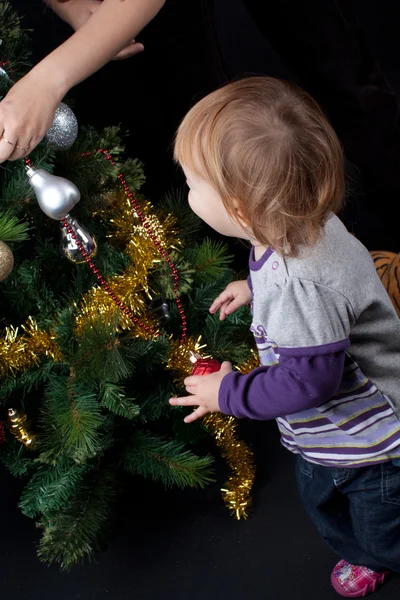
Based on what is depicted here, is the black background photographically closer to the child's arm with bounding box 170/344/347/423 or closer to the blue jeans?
the blue jeans

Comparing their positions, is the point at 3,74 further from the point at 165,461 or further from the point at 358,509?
the point at 358,509

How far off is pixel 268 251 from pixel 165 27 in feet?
1.88

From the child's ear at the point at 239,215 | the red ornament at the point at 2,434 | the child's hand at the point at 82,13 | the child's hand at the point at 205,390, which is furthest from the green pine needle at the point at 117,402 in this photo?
the child's hand at the point at 82,13

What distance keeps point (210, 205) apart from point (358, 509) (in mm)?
469

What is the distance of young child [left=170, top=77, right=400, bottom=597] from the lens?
32.6 inches

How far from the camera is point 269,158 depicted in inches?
32.2

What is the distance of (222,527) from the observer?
1.29 metres

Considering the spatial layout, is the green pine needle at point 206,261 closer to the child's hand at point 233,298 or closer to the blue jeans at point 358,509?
the child's hand at point 233,298

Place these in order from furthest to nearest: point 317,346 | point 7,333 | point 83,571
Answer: point 83,571
point 7,333
point 317,346

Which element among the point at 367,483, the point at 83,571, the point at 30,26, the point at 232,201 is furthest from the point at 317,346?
the point at 30,26

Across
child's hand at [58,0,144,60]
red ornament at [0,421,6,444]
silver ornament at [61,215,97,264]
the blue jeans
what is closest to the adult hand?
silver ornament at [61,215,97,264]

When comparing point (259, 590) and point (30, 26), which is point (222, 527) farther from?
point (30, 26)

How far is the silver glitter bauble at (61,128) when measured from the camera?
3.33 ft

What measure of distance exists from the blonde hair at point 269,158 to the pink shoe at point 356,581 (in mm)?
565
